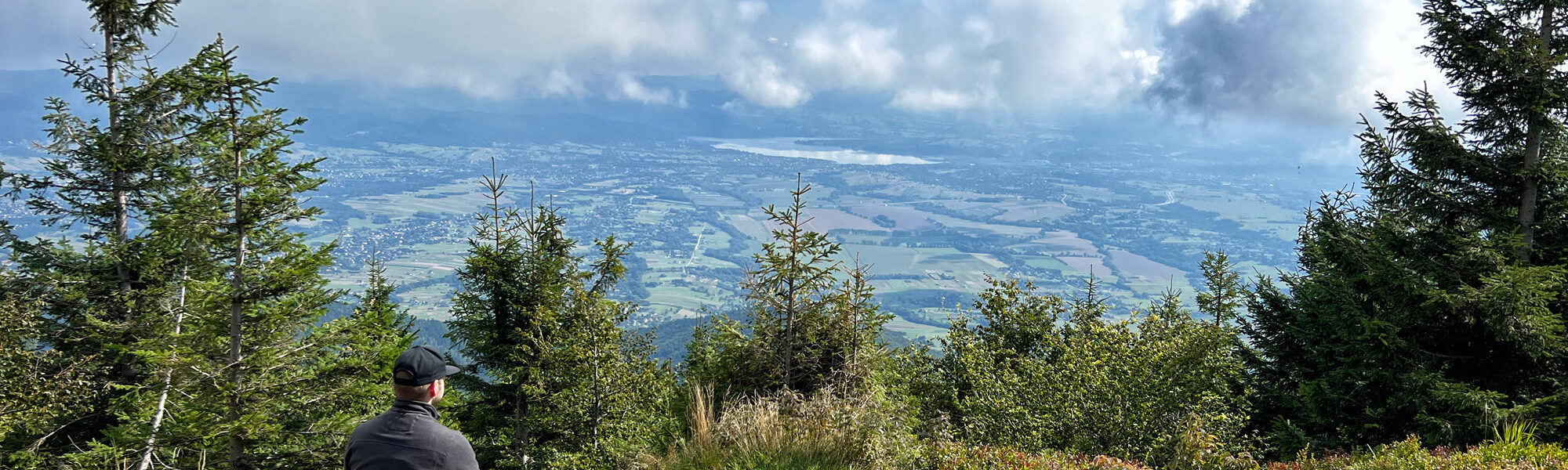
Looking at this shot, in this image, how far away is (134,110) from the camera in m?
13.5

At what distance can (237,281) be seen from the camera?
32.6 ft

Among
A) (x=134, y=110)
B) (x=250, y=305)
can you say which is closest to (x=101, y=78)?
(x=134, y=110)

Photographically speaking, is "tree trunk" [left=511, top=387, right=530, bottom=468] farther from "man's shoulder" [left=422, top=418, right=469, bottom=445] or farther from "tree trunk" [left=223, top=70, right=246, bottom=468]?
"man's shoulder" [left=422, top=418, right=469, bottom=445]

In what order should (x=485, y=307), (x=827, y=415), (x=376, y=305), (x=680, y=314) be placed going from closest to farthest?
(x=827, y=415) → (x=485, y=307) → (x=376, y=305) → (x=680, y=314)

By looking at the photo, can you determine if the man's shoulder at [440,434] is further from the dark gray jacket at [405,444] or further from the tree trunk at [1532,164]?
the tree trunk at [1532,164]

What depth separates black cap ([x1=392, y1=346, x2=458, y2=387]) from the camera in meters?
3.80

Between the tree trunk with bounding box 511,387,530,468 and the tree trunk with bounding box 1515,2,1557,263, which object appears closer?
the tree trunk with bounding box 1515,2,1557,263

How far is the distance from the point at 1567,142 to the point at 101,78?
2333 centimetres

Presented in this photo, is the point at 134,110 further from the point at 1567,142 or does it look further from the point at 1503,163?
the point at 1567,142

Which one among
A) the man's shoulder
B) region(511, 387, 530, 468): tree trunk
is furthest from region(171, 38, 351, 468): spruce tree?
the man's shoulder

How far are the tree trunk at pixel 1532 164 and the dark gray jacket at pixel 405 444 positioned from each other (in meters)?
12.5

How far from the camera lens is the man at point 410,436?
375 cm

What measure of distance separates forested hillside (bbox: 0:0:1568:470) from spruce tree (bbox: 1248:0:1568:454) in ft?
0.13

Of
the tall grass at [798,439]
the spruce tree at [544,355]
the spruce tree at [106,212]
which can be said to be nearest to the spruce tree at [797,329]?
the spruce tree at [544,355]
